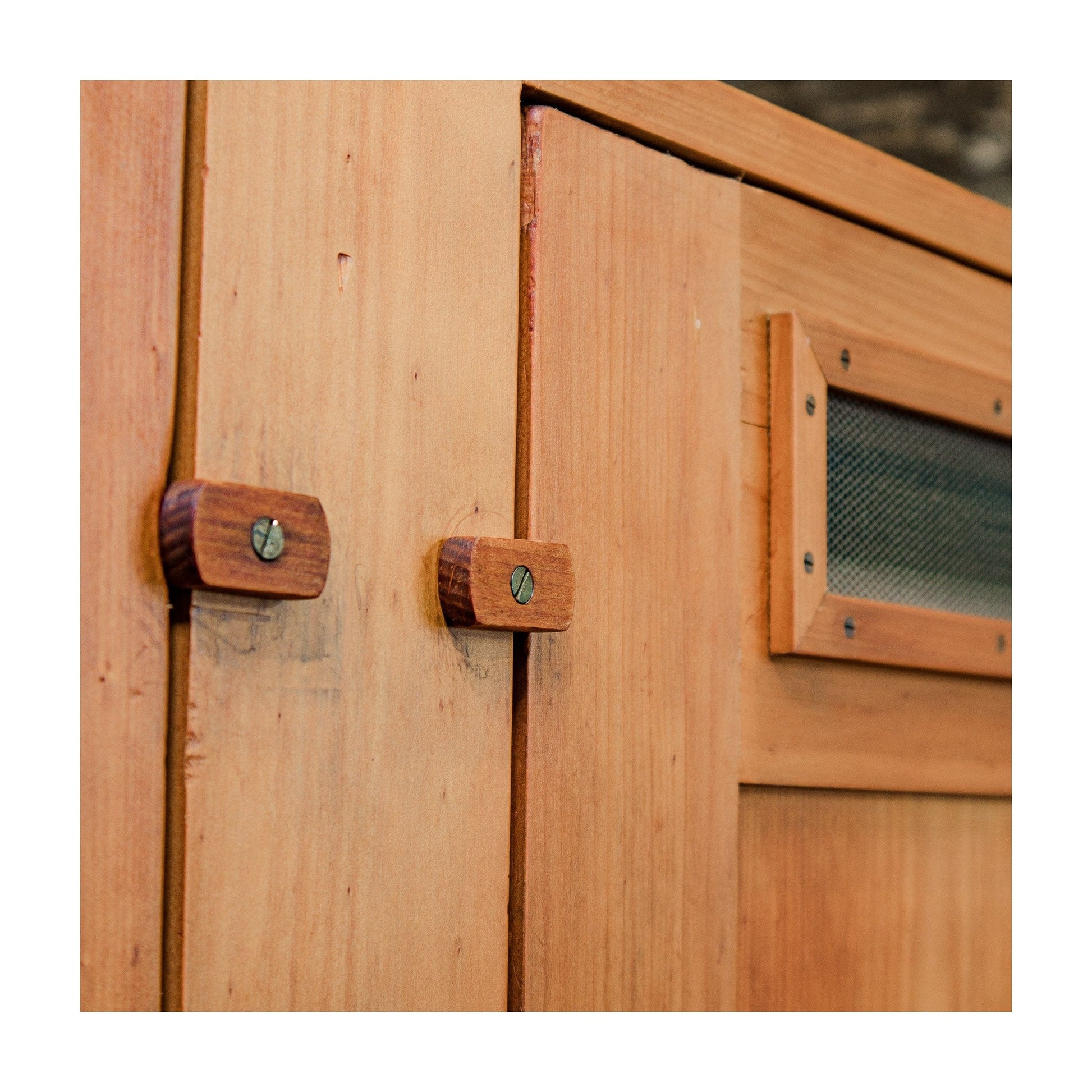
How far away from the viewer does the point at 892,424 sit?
78 cm

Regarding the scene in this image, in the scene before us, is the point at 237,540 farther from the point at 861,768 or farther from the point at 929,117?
the point at 929,117

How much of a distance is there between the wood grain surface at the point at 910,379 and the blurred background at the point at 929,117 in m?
0.31

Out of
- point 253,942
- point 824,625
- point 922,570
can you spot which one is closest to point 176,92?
point 253,942

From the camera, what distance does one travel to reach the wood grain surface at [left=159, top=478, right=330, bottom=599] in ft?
1.43

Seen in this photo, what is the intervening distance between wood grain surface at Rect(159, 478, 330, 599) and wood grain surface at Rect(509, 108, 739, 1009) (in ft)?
0.42

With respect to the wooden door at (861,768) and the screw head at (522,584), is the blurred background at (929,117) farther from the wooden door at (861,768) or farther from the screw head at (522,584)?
the screw head at (522,584)

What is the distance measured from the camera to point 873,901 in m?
0.74

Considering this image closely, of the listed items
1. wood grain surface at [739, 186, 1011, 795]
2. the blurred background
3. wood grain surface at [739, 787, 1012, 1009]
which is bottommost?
wood grain surface at [739, 787, 1012, 1009]

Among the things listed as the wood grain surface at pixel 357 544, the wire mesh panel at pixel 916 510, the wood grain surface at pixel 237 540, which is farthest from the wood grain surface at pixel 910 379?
the wood grain surface at pixel 237 540

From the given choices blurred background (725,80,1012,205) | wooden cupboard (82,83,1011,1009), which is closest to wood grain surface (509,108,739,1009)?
wooden cupboard (82,83,1011,1009)

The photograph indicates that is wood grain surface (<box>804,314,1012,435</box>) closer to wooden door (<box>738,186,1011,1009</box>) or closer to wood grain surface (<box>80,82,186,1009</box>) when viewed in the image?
wooden door (<box>738,186,1011,1009</box>)

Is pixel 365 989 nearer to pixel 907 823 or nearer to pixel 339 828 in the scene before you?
pixel 339 828

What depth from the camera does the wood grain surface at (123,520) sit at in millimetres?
427

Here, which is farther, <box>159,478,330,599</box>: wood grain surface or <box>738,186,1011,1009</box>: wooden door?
<box>738,186,1011,1009</box>: wooden door
